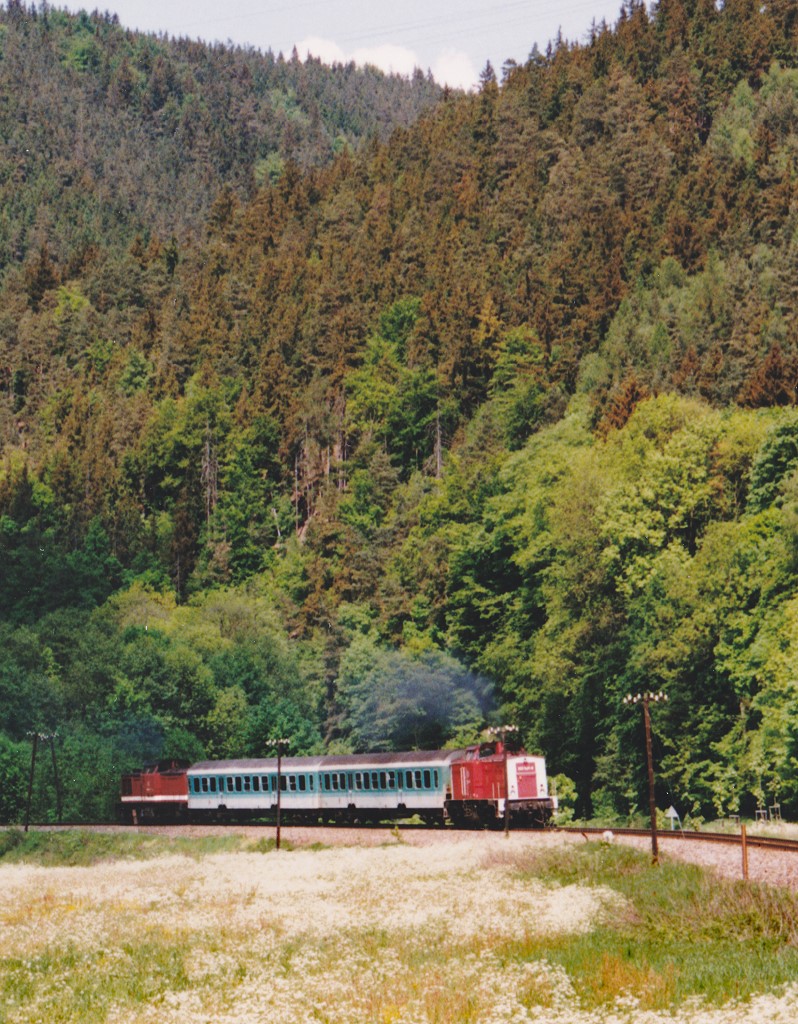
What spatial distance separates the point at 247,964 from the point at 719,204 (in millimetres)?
118449

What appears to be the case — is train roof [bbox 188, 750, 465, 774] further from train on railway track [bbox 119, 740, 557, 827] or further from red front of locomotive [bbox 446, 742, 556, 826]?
red front of locomotive [bbox 446, 742, 556, 826]

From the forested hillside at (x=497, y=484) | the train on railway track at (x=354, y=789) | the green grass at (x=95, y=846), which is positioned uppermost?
the forested hillside at (x=497, y=484)

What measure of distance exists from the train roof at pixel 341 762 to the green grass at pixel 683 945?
85.0 feet

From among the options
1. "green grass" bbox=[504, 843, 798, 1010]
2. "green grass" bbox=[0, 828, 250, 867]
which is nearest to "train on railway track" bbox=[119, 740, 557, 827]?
"green grass" bbox=[0, 828, 250, 867]

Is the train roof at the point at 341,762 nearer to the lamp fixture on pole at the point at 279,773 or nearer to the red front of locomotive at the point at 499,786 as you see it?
the lamp fixture on pole at the point at 279,773

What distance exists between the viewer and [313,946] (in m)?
35.9

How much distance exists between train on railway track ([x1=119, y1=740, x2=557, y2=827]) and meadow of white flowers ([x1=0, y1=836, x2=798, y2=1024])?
672 centimetres

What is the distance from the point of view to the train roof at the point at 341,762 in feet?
223

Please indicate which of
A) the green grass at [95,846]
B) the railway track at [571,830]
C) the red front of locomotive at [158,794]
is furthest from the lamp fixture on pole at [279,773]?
the red front of locomotive at [158,794]

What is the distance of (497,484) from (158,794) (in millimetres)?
41886

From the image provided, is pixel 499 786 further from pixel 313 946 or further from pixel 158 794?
pixel 158 794

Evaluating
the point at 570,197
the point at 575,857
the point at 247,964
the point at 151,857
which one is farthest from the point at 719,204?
the point at 247,964

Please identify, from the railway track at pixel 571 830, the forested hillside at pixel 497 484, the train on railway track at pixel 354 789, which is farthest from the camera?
the forested hillside at pixel 497 484

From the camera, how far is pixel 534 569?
9950 cm
